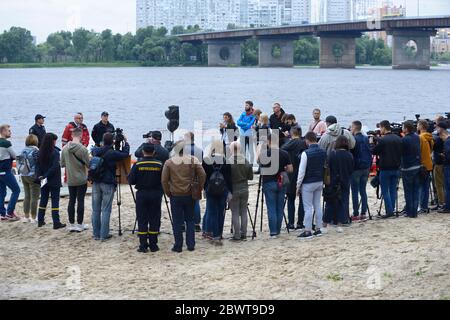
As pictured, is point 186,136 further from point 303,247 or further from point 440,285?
point 440,285

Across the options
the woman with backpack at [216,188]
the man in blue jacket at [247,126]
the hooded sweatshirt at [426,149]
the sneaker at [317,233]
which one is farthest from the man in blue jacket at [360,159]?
the man in blue jacket at [247,126]

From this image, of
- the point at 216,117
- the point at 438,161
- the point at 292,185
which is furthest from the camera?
the point at 216,117

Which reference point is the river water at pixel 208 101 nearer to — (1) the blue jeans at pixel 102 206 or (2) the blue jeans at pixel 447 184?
(1) the blue jeans at pixel 102 206

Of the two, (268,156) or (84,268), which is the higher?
(268,156)

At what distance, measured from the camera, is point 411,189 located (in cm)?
1469

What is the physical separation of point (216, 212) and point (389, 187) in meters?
3.37

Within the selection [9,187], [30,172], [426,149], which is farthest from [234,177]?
[9,187]

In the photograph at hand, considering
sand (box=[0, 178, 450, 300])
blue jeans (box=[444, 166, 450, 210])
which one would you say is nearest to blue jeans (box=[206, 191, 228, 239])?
sand (box=[0, 178, 450, 300])

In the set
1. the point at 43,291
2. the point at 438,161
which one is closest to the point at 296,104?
the point at 438,161

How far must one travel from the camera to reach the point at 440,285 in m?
10.3

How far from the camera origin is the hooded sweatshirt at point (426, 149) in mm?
14648

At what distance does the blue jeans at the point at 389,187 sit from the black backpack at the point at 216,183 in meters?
3.29

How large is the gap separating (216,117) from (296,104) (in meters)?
16.0

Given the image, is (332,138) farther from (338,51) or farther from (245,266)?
(338,51)
